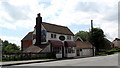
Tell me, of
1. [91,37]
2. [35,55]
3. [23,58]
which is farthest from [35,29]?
[91,37]

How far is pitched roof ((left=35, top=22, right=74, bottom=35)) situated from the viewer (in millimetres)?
52616

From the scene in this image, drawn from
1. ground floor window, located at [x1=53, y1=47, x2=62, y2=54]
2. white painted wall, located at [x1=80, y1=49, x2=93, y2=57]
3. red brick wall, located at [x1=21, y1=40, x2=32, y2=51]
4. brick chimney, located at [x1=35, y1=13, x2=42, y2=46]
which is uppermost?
brick chimney, located at [x1=35, y1=13, x2=42, y2=46]

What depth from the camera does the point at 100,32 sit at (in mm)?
88062

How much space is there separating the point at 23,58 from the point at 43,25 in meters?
13.8

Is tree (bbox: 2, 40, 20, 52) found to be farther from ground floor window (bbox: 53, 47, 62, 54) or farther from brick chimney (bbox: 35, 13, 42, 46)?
ground floor window (bbox: 53, 47, 62, 54)

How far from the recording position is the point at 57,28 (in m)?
56.4

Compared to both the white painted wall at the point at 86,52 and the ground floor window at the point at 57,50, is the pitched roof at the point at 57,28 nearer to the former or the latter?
the ground floor window at the point at 57,50

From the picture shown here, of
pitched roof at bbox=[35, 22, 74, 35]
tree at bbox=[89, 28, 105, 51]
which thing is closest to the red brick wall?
pitched roof at bbox=[35, 22, 74, 35]

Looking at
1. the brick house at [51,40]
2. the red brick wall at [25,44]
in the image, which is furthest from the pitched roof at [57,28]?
the red brick wall at [25,44]

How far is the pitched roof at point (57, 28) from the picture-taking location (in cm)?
5262

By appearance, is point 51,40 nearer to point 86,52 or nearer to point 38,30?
point 38,30

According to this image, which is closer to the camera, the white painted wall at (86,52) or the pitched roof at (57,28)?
the pitched roof at (57,28)

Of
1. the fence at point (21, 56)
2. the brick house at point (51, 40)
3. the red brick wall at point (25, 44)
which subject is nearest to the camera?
the fence at point (21, 56)

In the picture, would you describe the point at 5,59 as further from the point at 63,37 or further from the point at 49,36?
the point at 63,37
